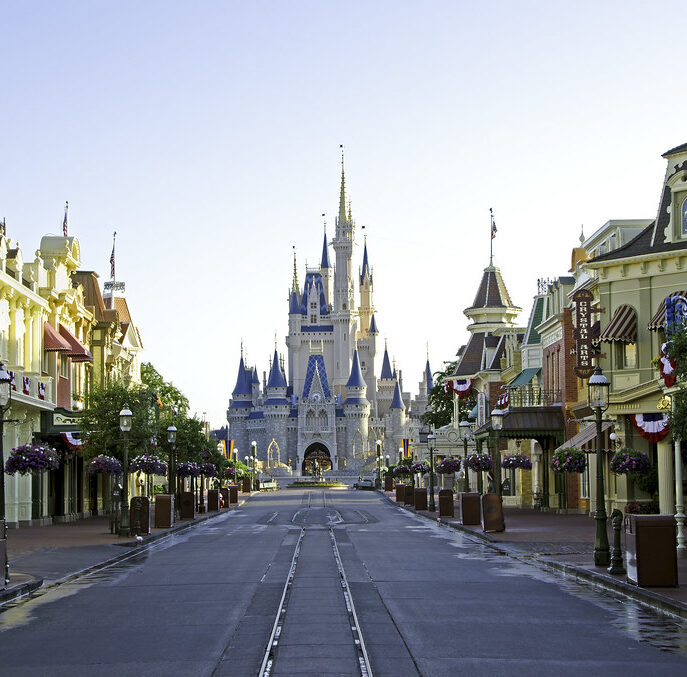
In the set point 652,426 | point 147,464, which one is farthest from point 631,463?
point 147,464

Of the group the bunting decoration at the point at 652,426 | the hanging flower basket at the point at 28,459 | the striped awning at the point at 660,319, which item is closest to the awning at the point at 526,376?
the striped awning at the point at 660,319

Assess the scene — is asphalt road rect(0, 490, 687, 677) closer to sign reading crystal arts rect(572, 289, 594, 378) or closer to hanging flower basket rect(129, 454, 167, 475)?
sign reading crystal arts rect(572, 289, 594, 378)

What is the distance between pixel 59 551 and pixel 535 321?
33.5 metres

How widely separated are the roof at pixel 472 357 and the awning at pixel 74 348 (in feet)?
109

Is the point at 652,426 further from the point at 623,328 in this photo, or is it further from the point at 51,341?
the point at 51,341

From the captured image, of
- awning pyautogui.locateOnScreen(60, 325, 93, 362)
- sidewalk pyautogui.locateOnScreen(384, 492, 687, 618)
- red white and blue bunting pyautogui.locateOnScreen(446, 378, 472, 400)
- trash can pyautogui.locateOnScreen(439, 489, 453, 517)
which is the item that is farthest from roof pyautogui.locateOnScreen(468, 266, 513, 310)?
awning pyautogui.locateOnScreen(60, 325, 93, 362)

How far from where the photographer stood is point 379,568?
23578 millimetres

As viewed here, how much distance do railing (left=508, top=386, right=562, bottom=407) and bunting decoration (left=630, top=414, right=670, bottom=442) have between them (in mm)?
18261

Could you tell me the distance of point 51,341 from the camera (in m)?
45.0

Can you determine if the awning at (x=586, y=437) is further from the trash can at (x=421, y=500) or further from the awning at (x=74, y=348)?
the awning at (x=74, y=348)

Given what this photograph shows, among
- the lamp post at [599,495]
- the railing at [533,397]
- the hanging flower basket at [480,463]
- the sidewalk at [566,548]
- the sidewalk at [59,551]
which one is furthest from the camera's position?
the railing at [533,397]

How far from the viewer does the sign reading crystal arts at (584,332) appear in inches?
1512

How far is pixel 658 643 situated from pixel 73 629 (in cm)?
704

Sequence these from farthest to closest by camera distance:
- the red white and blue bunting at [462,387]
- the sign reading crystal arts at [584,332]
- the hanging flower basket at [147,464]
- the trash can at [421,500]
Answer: the red white and blue bunting at [462,387], the trash can at [421,500], the hanging flower basket at [147,464], the sign reading crystal arts at [584,332]
